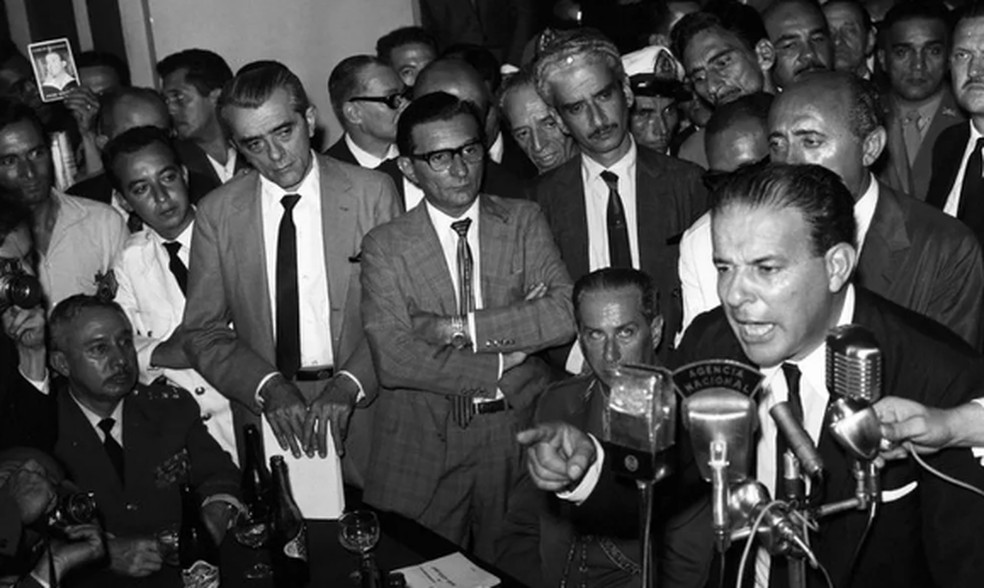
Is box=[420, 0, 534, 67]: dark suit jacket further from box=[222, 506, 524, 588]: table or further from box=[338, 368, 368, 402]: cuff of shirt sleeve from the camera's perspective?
box=[222, 506, 524, 588]: table

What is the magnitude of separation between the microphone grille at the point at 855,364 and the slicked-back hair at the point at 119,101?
4.32 meters

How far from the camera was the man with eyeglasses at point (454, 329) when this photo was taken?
11.6 ft

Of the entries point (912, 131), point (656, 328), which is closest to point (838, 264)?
point (656, 328)

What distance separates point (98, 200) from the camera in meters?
5.32

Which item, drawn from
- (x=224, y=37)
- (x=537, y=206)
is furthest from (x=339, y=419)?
(x=224, y=37)

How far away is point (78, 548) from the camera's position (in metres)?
3.00

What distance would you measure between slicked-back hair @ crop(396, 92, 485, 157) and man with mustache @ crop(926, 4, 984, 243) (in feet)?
5.65

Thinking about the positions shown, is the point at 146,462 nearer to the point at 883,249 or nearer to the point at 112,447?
the point at 112,447

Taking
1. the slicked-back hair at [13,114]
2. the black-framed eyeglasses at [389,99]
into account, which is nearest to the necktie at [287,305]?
the black-framed eyeglasses at [389,99]

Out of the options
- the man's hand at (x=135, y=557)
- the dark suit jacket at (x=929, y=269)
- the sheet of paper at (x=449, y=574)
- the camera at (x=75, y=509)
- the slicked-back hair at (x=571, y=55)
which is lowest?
the man's hand at (x=135, y=557)

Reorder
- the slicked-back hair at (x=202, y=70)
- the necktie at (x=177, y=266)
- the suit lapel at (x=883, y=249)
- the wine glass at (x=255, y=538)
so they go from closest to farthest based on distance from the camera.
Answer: the wine glass at (x=255, y=538), the suit lapel at (x=883, y=249), the necktie at (x=177, y=266), the slicked-back hair at (x=202, y=70)

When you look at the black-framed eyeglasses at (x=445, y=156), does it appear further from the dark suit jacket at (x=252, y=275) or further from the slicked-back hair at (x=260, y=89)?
the slicked-back hair at (x=260, y=89)

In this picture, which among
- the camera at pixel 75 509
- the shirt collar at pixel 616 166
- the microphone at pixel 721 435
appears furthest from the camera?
the shirt collar at pixel 616 166

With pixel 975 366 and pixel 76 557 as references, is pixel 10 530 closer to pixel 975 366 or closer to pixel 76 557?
pixel 76 557
